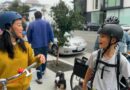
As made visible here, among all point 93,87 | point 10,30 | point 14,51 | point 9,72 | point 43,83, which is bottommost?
point 43,83

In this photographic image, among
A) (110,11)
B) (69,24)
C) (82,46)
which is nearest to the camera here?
(69,24)

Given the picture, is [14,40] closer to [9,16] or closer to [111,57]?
[9,16]

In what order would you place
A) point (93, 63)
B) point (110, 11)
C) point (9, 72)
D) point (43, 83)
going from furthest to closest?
point (110, 11)
point (43, 83)
point (93, 63)
point (9, 72)

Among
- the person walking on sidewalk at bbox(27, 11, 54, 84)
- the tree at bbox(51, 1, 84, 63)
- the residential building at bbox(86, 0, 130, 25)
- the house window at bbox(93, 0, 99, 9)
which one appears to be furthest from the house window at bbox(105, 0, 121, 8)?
the person walking on sidewalk at bbox(27, 11, 54, 84)

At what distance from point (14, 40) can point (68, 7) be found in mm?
5475

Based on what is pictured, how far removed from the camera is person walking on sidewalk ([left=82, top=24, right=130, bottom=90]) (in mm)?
2414

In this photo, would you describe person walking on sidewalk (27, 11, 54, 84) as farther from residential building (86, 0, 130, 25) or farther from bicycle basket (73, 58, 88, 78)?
residential building (86, 0, 130, 25)

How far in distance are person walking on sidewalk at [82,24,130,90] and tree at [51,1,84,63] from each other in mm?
5107

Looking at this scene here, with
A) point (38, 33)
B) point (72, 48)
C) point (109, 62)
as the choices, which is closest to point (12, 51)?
point (109, 62)

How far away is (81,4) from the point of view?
46.7 meters

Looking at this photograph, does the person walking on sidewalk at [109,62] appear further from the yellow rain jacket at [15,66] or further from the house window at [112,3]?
the house window at [112,3]

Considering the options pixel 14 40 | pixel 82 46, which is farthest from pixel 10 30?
pixel 82 46

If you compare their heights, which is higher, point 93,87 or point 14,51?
point 14,51

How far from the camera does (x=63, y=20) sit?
7547 mm
